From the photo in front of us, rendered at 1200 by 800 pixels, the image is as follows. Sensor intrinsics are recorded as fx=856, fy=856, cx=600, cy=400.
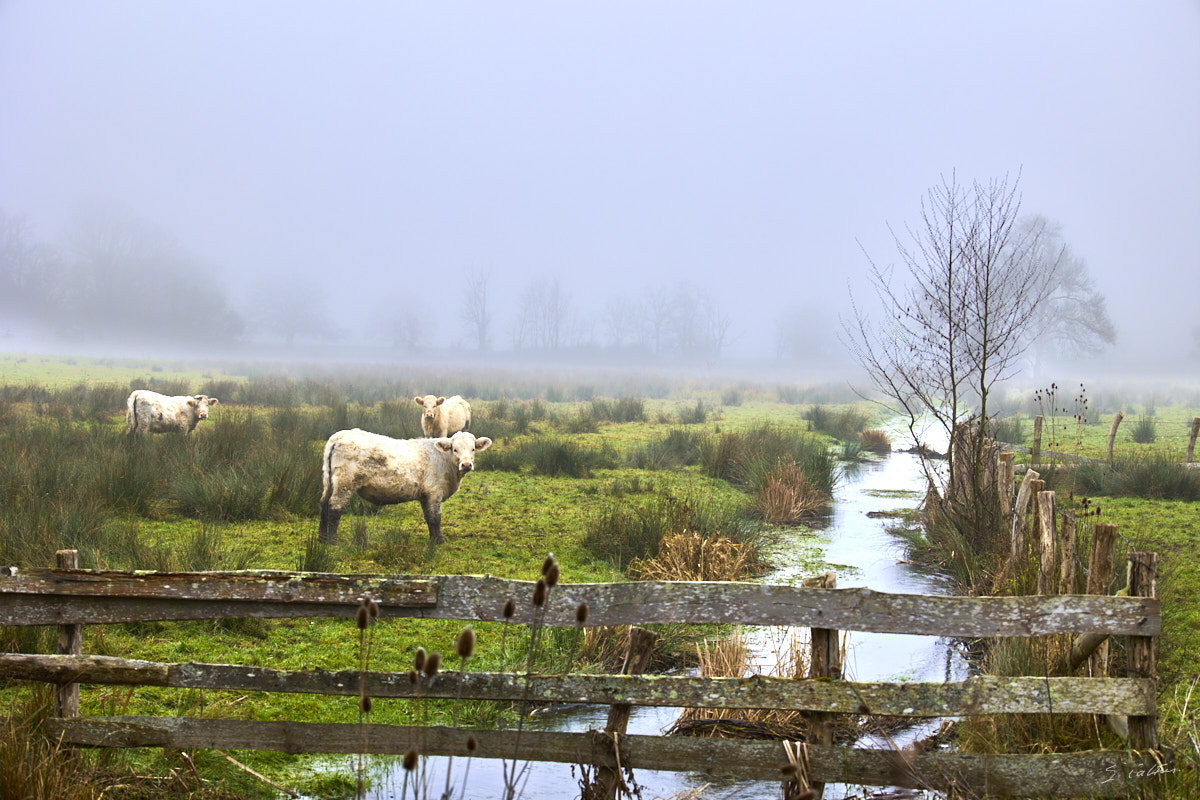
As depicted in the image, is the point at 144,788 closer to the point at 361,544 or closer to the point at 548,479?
the point at 361,544

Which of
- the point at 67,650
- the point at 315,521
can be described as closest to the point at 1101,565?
the point at 67,650

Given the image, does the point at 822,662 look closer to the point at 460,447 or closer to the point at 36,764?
the point at 36,764

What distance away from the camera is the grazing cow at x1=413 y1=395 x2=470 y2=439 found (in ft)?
46.8

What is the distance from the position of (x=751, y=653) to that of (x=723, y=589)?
350 centimetres

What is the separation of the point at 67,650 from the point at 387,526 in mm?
5977

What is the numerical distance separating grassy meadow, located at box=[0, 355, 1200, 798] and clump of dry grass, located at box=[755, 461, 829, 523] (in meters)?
0.04

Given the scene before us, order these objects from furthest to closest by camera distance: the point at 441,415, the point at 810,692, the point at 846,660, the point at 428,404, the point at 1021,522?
the point at 441,415
the point at 428,404
the point at 1021,522
the point at 846,660
the point at 810,692

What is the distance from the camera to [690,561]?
8070 millimetres

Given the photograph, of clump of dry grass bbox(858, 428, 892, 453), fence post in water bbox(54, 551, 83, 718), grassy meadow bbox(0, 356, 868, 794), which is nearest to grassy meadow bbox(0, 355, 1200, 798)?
grassy meadow bbox(0, 356, 868, 794)

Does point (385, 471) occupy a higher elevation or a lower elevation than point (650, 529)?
higher

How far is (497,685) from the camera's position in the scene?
3.67 meters

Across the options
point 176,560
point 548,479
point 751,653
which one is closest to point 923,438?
point 548,479

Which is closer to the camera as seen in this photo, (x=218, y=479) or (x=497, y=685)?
(x=497, y=685)

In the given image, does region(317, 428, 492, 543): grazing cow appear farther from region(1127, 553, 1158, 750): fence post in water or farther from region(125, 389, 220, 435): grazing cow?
region(125, 389, 220, 435): grazing cow
